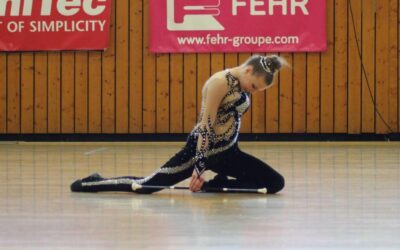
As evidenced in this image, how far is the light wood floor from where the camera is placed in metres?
4.51

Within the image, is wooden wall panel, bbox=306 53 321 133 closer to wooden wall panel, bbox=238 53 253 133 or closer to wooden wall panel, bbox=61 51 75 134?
wooden wall panel, bbox=238 53 253 133

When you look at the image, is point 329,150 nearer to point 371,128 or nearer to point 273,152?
point 273,152

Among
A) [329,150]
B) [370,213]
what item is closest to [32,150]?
[329,150]

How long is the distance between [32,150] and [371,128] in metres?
5.23

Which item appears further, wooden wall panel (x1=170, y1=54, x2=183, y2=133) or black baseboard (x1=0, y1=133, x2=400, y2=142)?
wooden wall panel (x1=170, y1=54, x2=183, y2=133)

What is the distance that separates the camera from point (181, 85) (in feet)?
44.7

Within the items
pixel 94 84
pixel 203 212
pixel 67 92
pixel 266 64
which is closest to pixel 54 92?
pixel 67 92

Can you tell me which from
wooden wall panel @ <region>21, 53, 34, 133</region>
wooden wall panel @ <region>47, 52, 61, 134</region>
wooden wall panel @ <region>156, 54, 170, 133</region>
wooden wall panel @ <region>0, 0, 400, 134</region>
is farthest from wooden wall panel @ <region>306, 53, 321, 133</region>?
wooden wall panel @ <region>21, 53, 34, 133</region>

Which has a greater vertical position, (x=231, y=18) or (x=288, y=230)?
(x=231, y=18)

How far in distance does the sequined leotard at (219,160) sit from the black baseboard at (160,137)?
6666 millimetres

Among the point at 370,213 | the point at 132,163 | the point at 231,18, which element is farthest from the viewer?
the point at 231,18

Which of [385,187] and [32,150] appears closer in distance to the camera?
[385,187]

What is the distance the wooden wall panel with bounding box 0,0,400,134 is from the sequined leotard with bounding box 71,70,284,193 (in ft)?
22.1

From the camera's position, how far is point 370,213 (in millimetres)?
5672
